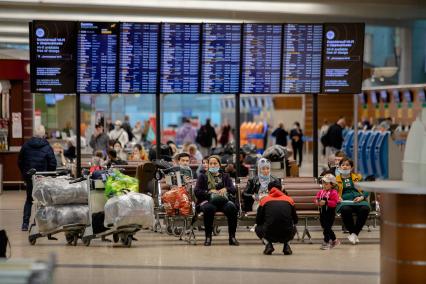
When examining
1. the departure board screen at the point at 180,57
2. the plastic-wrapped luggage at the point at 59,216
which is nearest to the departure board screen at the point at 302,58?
the departure board screen at the point at 180,57

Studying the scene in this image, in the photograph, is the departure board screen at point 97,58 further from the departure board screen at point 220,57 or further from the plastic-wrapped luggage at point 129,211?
the plastic-wrapped luggage at point 129,211

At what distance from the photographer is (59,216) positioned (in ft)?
48.6

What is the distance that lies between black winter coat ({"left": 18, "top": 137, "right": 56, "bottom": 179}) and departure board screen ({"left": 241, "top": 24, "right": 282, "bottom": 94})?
321 centimetres

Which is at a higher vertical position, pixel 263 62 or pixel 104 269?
pixel 263 62

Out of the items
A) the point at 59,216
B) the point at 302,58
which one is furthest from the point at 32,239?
the point at 302,58

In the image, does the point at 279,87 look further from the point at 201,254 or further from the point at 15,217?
the point at 15,217

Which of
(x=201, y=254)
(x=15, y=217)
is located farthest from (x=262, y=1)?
(x=201, y=254)

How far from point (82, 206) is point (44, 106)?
77.8 ft

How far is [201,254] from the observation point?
45.7 feet

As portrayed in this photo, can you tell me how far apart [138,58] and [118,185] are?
2.81 m

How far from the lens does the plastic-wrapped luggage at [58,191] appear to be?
1478 cm

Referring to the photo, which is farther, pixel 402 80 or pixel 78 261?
pixel 402 80

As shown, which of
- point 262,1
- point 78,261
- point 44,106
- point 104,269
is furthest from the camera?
point 44,106

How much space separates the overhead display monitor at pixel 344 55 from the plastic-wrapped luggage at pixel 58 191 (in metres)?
4.43
